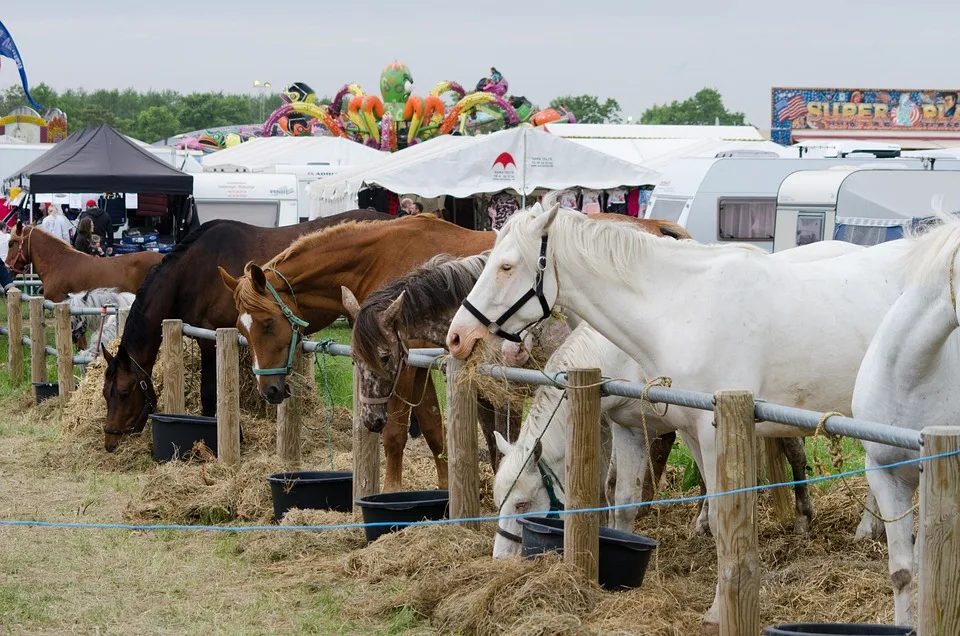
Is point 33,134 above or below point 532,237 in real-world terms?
above

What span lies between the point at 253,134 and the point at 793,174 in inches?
1698

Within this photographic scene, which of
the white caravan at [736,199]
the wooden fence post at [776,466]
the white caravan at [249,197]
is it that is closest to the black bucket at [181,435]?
the wooden fence post at [776,466]

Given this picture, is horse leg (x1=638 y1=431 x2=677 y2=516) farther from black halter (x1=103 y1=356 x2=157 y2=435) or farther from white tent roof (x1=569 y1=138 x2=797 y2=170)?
white tent roof (x1=569 y1=138 x2=797 y2=170)

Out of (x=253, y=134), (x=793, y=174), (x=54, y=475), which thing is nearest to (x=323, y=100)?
(x=253, y=134)

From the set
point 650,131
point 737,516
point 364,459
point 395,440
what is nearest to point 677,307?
point 737,516

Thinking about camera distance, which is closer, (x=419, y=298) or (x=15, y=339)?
(x=419, y=298)

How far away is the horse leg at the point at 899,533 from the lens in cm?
384

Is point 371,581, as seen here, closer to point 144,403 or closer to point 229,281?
point 229,281

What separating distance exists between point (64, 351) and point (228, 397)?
3.98 m

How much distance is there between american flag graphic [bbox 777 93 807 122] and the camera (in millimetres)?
46250

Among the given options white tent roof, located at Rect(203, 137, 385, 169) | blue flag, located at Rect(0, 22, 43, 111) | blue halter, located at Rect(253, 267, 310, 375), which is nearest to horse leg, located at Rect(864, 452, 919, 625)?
blue halter, located at Rect(253, 267, 310, 375)

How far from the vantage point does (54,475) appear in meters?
8.55

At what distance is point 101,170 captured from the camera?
15.8 m

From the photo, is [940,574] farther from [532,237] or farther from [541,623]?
[532,237]
